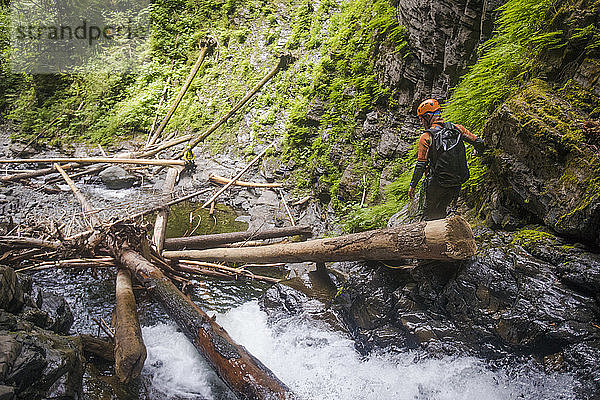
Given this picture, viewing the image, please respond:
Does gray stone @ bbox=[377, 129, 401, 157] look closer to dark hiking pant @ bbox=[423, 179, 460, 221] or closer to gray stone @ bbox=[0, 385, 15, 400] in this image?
dark hiking pant @ bbox=[423, 179, 460, 221]

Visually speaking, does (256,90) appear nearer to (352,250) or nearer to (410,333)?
(352,250)

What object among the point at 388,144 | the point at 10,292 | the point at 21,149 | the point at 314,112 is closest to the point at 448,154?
the point at 388,144

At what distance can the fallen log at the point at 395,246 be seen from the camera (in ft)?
12.9

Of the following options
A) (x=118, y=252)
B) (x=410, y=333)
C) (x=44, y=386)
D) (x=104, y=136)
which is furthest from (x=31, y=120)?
(x=410, y=333)

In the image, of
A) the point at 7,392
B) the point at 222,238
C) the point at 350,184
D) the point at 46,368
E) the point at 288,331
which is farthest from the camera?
the point at 350,184

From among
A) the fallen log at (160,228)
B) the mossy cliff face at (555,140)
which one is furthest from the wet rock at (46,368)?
the mossy cliff face at (555,140)

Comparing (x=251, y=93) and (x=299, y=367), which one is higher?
(x=251, y=93)

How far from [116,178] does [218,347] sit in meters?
8.96

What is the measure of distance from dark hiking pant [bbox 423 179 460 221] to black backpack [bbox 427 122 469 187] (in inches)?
6.6

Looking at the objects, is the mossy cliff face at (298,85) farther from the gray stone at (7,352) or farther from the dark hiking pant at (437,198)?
the gray stone at (7,352)

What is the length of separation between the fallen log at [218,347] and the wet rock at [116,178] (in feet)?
21.3

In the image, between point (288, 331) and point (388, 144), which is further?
point (388, 144)

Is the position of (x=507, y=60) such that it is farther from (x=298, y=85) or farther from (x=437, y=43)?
(x=298, y=85)

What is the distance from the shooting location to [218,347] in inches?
156
